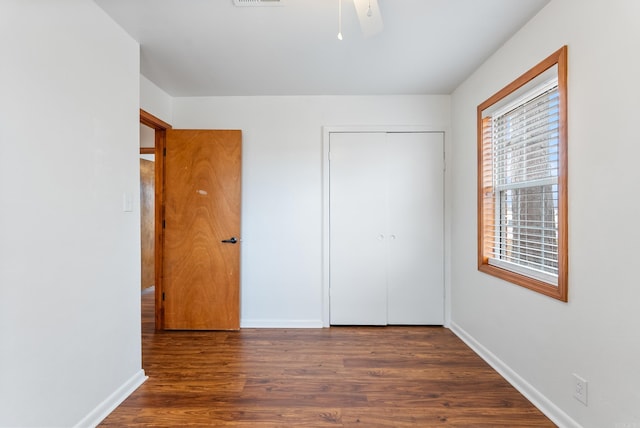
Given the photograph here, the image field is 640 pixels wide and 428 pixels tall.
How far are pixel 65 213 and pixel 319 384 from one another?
72.2 inches

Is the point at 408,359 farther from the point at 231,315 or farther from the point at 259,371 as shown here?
the point at 231,315

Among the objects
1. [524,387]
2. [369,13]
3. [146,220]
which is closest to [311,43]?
[369,13]

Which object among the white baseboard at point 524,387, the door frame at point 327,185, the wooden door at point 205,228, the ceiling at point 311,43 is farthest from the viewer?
the door frame at point 327,185

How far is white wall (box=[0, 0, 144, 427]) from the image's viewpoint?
50.4 inches

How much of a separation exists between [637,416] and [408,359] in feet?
4.45

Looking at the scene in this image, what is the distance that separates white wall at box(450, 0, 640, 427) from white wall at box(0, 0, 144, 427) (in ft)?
8.59

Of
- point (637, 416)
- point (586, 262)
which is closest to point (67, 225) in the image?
point (586, 262)

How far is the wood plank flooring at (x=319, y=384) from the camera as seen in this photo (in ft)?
5.67

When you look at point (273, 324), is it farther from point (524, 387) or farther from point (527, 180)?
point (527, 180)

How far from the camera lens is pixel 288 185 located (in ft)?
10.4

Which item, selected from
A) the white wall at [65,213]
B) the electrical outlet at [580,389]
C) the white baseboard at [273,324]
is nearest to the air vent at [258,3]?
the white wall at [65,213]

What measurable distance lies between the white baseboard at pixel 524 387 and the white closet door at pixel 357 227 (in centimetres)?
92

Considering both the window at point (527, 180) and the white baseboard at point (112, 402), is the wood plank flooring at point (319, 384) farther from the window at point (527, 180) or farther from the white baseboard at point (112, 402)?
the window at point (527, 180)

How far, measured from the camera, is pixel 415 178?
3.15 metres
